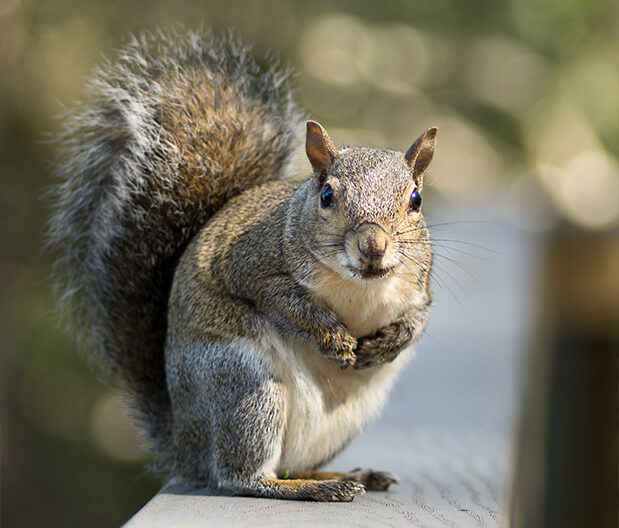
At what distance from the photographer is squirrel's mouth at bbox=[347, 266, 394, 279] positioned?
142cm

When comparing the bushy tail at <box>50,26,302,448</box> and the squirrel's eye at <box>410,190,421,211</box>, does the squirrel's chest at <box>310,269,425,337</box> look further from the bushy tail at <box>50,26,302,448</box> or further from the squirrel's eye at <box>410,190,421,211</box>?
the bushy tail at <box>50,26,302,448</box>

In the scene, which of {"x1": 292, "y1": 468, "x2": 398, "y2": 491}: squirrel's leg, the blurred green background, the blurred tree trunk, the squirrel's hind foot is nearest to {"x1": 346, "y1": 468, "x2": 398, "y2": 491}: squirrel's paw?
{"x1": 292, "y1": 468, "x2": 398, "y2": 491}: squirrel's leg

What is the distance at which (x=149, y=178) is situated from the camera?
1866 millimetres

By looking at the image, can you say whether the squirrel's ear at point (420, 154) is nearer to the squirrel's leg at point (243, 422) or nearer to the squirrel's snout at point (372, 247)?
the squirrel's snout at point (372, 247)

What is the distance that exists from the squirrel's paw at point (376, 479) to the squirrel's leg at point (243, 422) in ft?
0.30

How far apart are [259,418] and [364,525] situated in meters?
0.39

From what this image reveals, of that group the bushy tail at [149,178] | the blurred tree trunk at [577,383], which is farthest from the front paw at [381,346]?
the blurred tree trunk at [577,383]

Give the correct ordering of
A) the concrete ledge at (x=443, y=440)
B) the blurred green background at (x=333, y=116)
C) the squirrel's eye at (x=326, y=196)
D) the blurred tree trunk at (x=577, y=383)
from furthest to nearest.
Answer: the blurred green background at (x=333, y=116)
the blurred tree trunk at (x=577, y=383)
the squirrel's eye at (x=326, y=196)
the concrete ledge at (x=443, y=440)

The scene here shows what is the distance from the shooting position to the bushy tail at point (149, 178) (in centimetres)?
188

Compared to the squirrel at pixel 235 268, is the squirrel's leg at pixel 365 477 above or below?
below

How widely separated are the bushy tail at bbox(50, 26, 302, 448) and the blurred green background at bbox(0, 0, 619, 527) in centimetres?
134

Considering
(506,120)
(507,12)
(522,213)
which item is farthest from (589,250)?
(507,12)

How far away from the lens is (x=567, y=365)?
394cm

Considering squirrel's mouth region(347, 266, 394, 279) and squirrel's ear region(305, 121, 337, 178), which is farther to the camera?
squirrel's ear region(305, 121, 337, 178)
